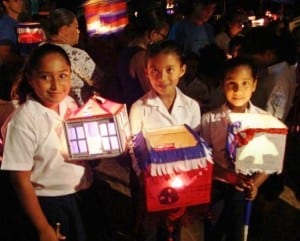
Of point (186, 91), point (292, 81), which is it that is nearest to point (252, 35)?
point (292, 81)

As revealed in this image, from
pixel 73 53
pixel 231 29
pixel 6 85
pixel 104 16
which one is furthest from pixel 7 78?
pixel 231 29

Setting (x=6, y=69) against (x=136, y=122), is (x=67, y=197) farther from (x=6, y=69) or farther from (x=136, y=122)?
(x=6, y=69)

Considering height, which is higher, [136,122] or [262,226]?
[136,122]

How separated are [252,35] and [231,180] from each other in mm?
1824

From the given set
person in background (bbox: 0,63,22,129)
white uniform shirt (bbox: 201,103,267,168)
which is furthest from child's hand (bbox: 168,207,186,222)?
person in background (bbox: 0,63,22,129)

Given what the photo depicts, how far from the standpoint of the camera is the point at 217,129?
117 inches

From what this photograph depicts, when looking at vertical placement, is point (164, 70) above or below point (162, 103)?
above

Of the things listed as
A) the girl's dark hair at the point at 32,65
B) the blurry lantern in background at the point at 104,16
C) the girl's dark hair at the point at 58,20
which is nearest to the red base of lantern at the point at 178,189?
the girl's dark hair at the point at 32,65

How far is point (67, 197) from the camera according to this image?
259 centimetres

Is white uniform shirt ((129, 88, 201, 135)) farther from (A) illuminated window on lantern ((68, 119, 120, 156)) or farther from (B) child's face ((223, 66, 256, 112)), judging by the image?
(A) illuminated window on lantern ((68, 119, 120, 156))

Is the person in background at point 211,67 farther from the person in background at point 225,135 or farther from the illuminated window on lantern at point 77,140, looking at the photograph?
the illuminated window on lantern at point 77,140

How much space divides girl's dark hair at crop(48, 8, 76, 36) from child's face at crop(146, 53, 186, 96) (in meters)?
1.75

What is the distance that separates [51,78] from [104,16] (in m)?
5.23

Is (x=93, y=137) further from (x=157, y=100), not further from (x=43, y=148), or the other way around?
(x=157, y=100)
